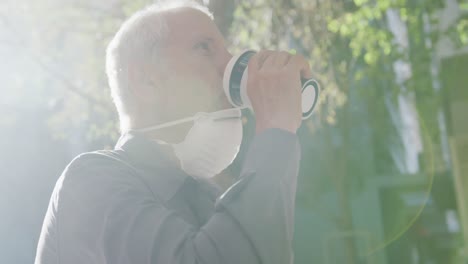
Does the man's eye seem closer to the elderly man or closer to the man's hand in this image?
the elderly man

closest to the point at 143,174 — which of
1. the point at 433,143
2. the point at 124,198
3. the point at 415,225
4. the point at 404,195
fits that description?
the point at 124,198

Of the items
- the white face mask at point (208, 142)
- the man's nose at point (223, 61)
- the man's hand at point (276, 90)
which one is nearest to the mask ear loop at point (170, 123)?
the white face mask at point (208, 142)

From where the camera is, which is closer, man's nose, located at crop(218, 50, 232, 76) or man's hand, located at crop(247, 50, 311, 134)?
man's hand, located at crop(247, 50, 311, 134)

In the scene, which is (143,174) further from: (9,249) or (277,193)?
(9,249)

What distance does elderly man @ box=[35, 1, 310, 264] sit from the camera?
1441mm

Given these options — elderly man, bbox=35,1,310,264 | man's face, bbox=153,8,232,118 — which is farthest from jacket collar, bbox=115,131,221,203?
man's face, bbox=153,8,232,118

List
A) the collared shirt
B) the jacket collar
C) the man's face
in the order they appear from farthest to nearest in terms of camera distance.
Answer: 1. the man's face
2. the jacket collar
3. the collared shirt

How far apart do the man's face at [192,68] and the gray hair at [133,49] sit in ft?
0.11

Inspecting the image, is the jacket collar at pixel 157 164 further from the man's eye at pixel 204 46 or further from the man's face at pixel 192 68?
the man's eye at pixel 204 46

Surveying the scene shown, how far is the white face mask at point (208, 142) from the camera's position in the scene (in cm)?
182

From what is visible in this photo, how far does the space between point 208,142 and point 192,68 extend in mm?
184

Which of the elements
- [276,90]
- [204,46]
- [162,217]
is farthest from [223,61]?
[162,217]

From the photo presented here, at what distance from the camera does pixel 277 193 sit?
146cm

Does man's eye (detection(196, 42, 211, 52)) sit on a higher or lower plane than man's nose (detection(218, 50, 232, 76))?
higher
